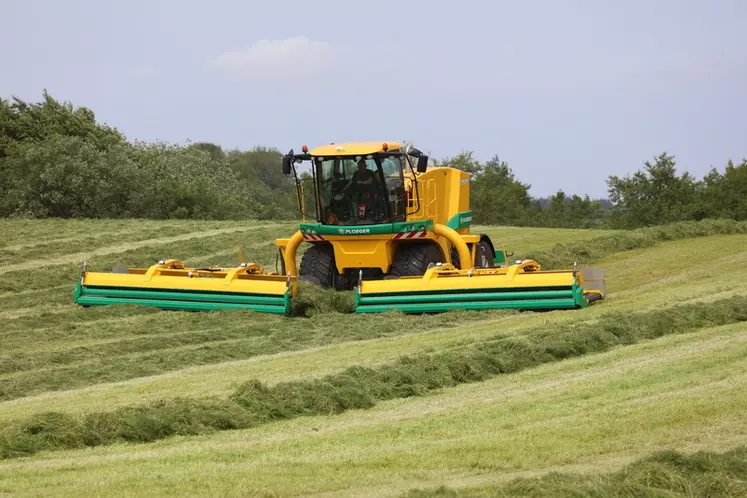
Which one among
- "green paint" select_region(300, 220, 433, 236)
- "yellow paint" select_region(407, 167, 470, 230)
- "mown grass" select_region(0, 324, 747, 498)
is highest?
"yellow paint" select_region(407, 167, 470, 230)

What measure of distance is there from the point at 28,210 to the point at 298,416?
31.9 meters

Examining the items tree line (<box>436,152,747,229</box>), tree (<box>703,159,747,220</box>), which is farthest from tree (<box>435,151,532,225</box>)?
tree (<box>703,159,747,220</box>)

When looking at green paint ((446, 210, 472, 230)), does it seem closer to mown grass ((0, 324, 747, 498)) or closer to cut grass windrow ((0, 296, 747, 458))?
cut grass windrow ((0, 296, 747, 458))

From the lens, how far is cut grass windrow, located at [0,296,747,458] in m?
7.57

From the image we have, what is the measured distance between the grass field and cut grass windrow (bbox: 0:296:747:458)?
0.17 feet

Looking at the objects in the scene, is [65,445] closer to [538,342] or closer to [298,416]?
[298,416]

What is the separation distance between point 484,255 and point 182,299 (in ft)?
17.1

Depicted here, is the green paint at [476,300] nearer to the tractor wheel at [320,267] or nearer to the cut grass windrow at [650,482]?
the tractor wheel at [320,267]

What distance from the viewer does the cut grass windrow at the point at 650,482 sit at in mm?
5375

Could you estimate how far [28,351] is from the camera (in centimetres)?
1238

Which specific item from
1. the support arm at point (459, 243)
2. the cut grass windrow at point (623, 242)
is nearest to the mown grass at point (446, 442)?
the support arm at point (459, 243)

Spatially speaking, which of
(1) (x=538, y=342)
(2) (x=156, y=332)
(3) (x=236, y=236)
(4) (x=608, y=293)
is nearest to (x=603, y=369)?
(1) (x=538, y=342)

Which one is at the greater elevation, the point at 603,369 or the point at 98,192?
the point at 98,192

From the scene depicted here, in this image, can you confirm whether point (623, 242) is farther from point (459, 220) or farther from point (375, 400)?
point (375, 400)
